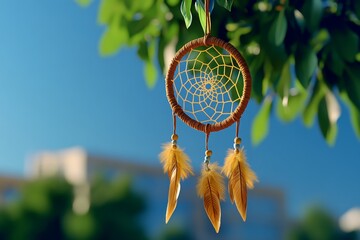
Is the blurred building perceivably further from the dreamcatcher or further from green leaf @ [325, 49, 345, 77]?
the dreamcatcher

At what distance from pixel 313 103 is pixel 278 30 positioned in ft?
1.20

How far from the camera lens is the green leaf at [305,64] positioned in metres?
1.13

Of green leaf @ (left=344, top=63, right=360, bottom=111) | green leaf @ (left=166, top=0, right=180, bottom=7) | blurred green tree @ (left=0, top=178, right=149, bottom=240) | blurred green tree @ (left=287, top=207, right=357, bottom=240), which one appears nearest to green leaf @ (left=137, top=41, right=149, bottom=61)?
green leaf @ (left=166, top=0, right=180, bottom=7)

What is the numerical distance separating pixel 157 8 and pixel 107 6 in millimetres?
187

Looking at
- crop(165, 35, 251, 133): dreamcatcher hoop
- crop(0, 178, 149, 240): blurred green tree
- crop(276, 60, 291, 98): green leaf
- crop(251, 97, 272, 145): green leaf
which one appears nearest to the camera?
crop(165, 35, 251, 133): dreamcatcher hoop

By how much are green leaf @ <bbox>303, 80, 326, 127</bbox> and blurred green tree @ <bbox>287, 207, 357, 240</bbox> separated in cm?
536

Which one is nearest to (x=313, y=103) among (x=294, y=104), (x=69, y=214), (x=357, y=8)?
(x=294, y=104)

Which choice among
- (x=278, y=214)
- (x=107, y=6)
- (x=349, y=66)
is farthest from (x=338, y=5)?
(x=278, y=214)

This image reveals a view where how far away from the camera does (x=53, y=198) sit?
6250mm

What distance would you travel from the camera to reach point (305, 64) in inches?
45.6

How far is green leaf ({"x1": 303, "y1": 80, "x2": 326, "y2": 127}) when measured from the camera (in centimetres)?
142

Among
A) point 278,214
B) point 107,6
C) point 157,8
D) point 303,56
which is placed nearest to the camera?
point 303,56

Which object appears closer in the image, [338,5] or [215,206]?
[215,206]

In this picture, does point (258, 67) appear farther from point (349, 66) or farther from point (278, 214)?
point (278, 214)
